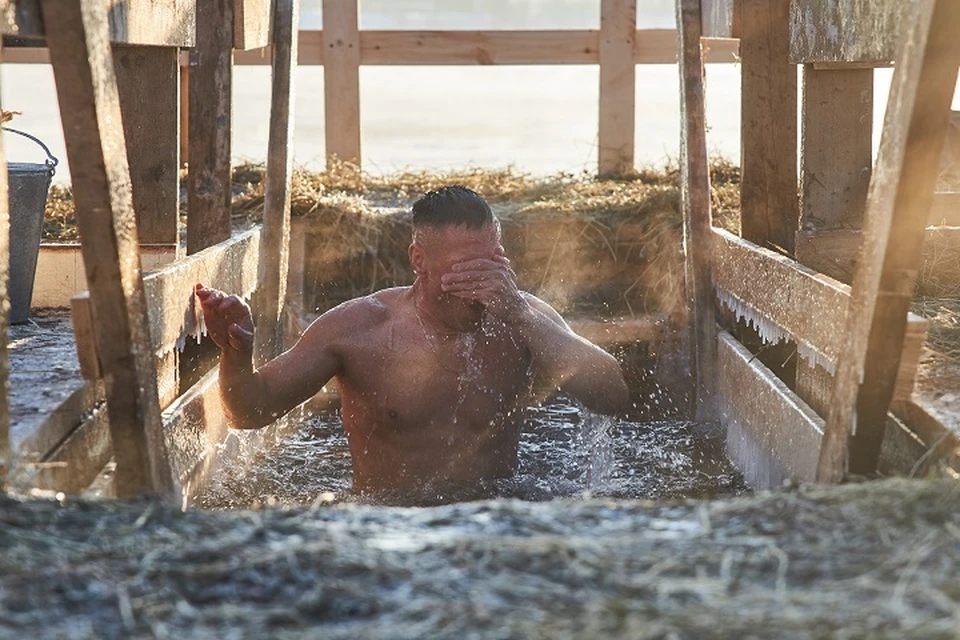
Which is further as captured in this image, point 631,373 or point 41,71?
point 41,71

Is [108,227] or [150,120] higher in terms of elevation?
[150,120]

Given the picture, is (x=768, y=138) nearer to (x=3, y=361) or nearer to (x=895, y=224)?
(x=895, y=224)

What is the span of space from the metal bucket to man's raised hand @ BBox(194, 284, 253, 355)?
106cm

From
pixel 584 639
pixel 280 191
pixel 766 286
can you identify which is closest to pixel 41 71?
pixel 280 191

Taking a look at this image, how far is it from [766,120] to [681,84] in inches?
28.7

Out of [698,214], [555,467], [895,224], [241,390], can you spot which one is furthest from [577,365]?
[895,224]

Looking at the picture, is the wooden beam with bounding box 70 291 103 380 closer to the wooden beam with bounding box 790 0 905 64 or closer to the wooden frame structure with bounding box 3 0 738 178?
the wooden beam with bounding box 790 0 905 64

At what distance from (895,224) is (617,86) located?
6.79 m

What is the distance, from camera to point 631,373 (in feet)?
25.7

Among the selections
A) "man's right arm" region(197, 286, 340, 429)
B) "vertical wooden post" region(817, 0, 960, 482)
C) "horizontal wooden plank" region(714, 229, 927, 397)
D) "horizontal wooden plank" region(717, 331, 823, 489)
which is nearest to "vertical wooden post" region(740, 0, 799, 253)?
"horizontal wooden plank" region(714, 229, 927, 397)

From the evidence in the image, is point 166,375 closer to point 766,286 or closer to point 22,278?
point 22,278

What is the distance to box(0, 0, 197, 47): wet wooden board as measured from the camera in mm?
3703

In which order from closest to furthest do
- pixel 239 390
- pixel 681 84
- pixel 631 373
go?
pixel 239 390 < pixel 681 84 < pixel 631 373

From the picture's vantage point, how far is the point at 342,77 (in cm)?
1022
